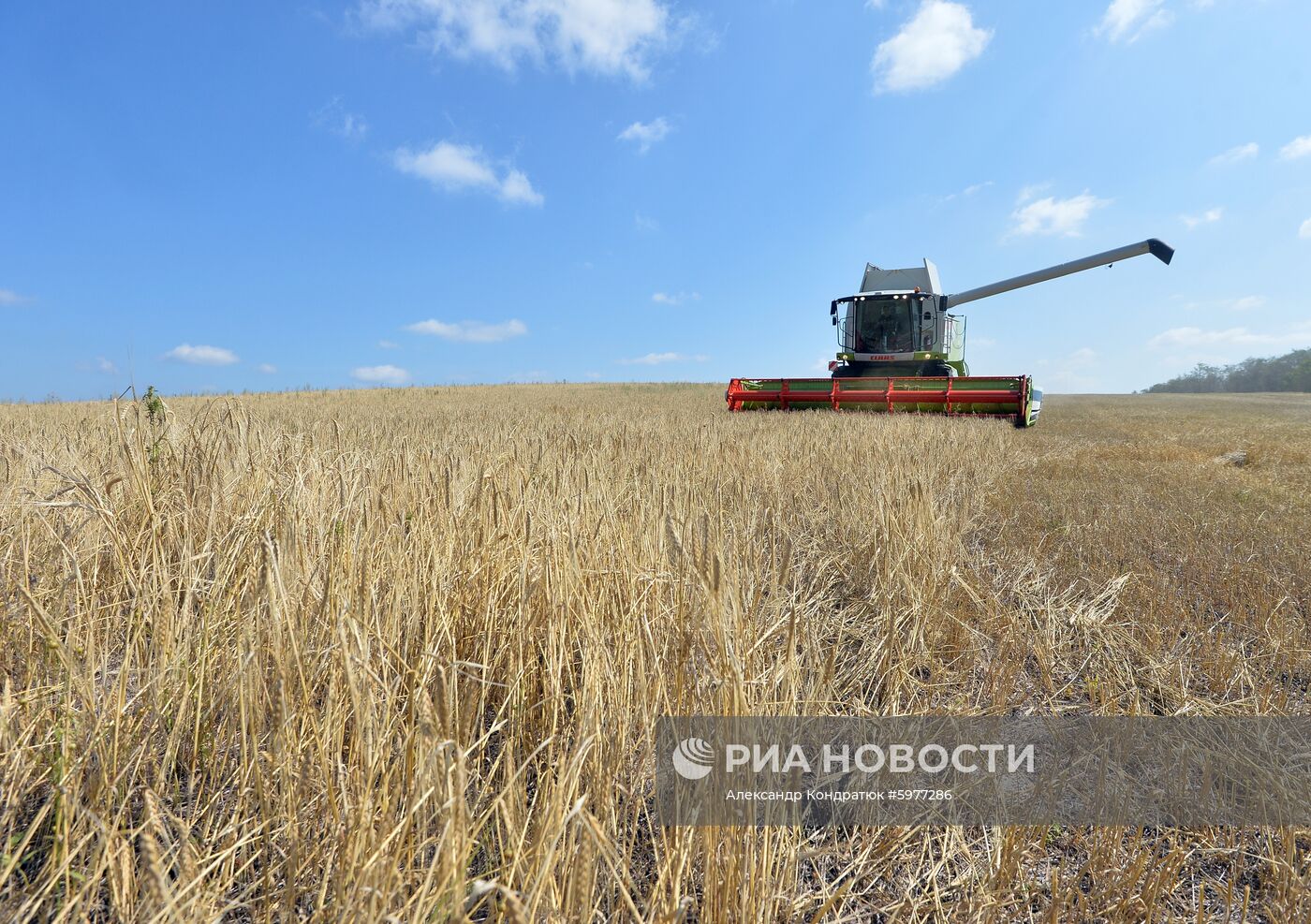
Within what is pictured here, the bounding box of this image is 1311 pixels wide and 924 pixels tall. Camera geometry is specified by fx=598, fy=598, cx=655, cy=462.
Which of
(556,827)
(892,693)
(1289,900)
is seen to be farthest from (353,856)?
(1289,900)

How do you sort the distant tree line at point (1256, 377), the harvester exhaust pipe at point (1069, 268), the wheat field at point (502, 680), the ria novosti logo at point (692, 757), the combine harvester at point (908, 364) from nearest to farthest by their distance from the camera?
the wheat field at point (502, 680)
the ria novosti logo at point (692, 757)
the combine harvester at point (908, 364)
the harvester exhaust pipe at point (1069, 268)
the distant tree line at point (1256, 377)

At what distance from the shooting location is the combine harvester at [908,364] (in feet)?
35.8

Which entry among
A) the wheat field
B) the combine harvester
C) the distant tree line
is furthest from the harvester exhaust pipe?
the distant tree line

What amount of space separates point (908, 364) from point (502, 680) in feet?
43.7

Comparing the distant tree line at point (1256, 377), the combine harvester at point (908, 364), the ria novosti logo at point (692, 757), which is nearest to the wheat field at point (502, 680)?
the ria novosti logo at point (692, 757)

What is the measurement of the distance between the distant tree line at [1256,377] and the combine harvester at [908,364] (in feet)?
232

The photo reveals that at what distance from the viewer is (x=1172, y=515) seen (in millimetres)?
4016

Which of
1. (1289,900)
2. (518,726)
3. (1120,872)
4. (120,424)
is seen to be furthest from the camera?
(120,424)

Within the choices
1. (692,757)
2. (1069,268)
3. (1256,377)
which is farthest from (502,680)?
(1256,377)

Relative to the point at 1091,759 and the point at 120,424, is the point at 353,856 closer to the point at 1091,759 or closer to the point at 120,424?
the point at 1091,759

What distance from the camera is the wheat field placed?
3.31 ft

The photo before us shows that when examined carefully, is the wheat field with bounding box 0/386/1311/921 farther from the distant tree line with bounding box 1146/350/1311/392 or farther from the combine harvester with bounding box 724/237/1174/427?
the distant tree line with bounding box 1146/350/1311/392

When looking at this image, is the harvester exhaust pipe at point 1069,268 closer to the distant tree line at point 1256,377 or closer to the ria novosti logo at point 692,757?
the ria novosti logo at point 692,757

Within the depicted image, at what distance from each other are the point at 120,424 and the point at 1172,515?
18.8 ft
